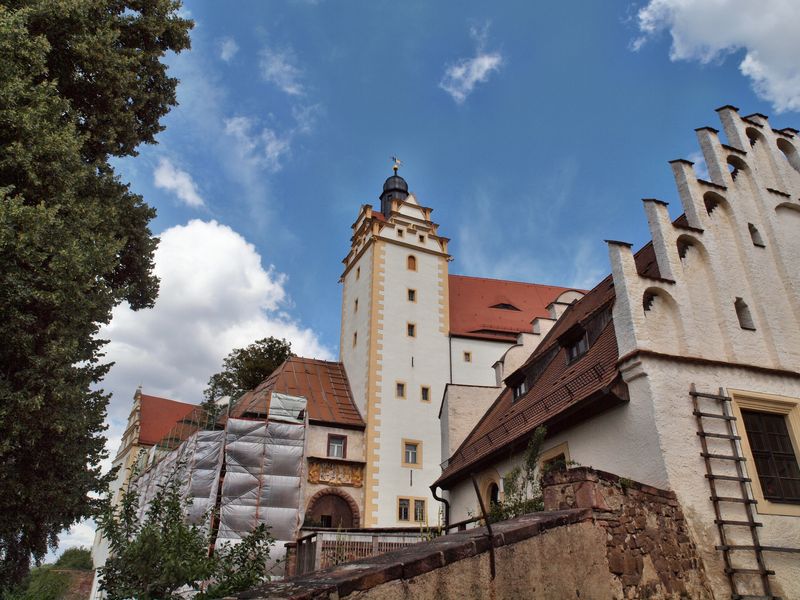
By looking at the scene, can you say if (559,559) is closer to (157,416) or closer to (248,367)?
(248,367)

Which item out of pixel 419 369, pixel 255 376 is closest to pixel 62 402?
pixel 419 369

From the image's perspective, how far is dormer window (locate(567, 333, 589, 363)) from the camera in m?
11.8

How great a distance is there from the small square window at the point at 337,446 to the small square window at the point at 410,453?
263cm

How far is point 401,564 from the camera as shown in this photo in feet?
13.8

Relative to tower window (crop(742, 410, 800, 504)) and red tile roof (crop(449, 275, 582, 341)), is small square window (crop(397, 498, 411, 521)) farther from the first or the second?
tower window (crop(742, 410, 800, 504))

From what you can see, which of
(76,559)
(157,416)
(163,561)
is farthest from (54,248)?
(76,559)

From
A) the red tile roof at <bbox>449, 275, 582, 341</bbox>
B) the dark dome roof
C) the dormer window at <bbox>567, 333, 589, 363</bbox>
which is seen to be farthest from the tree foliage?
the dark dome roof

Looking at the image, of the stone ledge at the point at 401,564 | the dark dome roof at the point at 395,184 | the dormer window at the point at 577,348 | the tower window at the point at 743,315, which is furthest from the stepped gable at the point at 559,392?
the dark dome roof at the point at 395,184

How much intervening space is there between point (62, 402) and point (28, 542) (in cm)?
258

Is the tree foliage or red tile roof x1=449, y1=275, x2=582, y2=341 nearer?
the tree foliage

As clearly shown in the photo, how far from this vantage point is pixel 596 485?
6.30 metres

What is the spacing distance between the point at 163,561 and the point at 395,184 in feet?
106

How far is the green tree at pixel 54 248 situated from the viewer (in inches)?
332

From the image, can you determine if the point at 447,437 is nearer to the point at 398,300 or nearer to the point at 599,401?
the point at 599,401
